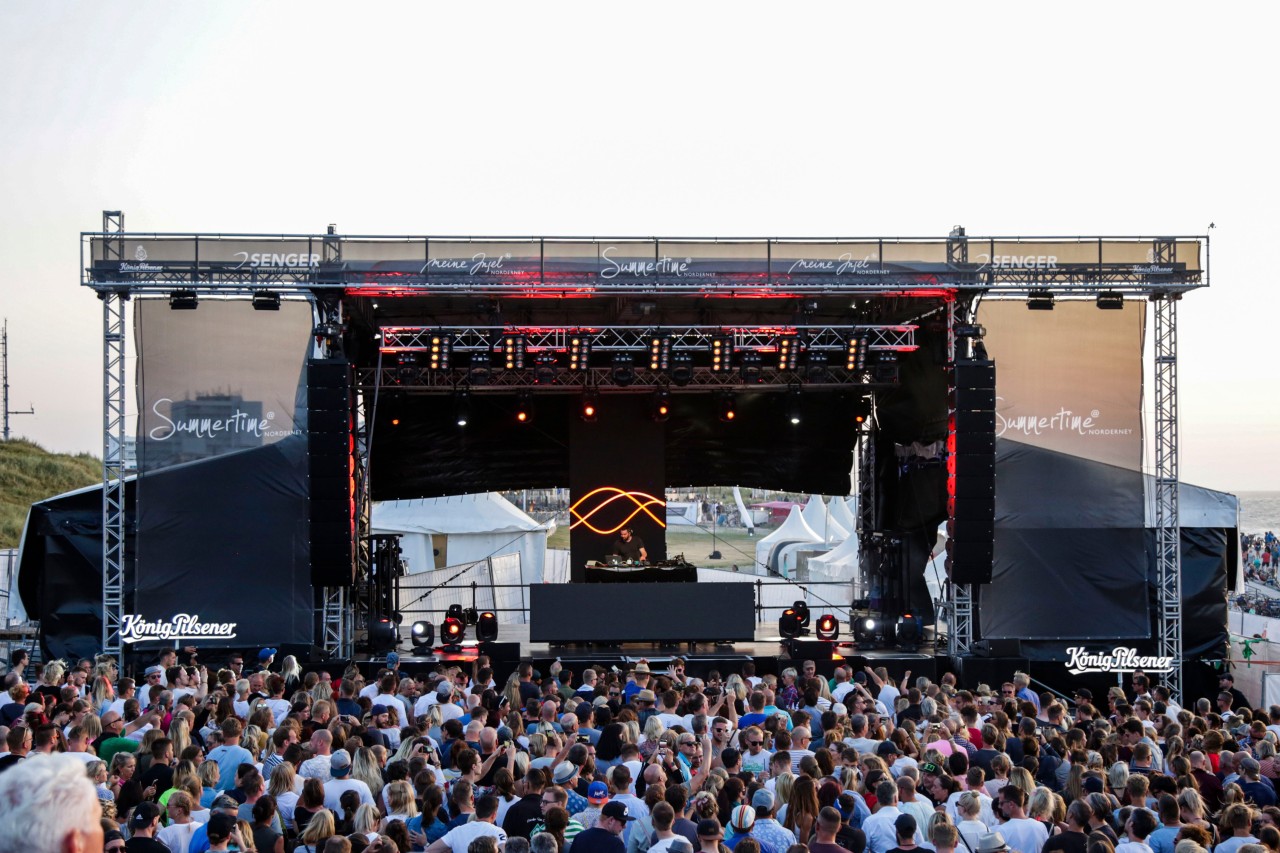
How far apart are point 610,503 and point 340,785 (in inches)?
583

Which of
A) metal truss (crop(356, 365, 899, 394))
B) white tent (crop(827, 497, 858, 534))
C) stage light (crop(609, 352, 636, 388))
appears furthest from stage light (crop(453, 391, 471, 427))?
white tent (crop(827, 497, 858, 534))

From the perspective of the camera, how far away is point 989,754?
783 cm

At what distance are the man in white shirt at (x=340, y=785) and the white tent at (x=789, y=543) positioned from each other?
72.4ft

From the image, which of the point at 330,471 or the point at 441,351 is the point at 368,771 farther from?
the point at 441,351

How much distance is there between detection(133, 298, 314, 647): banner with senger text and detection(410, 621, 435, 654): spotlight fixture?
1.59 m

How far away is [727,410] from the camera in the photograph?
69.2 ft

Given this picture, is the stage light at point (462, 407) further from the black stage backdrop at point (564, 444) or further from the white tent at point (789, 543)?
the white tent at point (789, 543)

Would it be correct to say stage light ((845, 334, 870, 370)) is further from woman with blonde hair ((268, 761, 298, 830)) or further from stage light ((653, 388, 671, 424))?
woman with blonde hair ((268, 761, 298, 830))

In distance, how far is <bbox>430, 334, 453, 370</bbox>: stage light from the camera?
1706 centimetres

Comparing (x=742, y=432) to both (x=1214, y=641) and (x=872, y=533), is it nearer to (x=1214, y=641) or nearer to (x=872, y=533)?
(x=872, y=533)

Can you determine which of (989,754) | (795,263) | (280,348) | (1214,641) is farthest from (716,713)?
(1214,641)

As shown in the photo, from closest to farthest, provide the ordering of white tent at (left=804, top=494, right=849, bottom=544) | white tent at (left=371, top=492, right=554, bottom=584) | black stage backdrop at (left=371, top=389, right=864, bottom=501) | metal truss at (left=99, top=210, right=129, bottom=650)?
metal truss at (left=99, top=210, right=129, bottom=650) < black stage backdrop at (left=371, top=389, right=864, bottom=501) < white tent at (left=371, top=492, right=554, bottom=584) < white tent at (left=804, top=494, right=849, bottom=544)

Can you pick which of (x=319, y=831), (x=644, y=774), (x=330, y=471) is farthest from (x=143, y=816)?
(x=330, y=471)

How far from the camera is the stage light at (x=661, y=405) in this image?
766 inches
